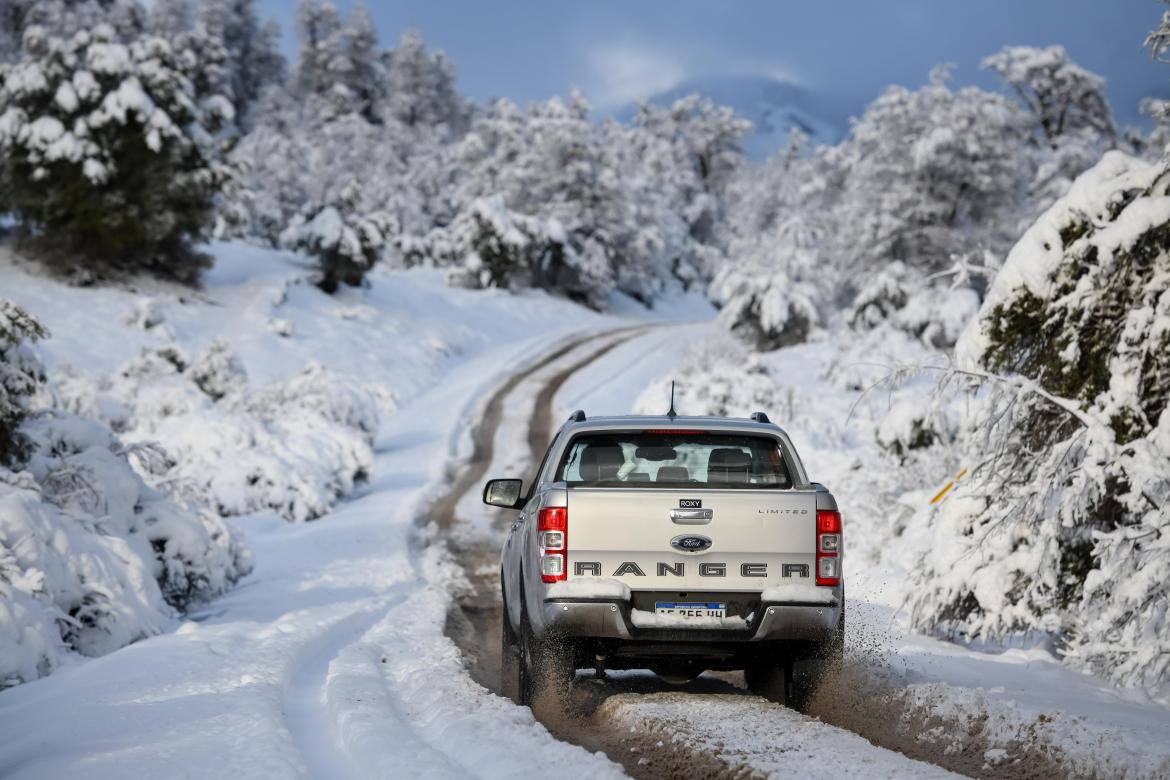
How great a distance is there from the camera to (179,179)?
108 feet

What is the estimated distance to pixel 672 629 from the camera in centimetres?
598

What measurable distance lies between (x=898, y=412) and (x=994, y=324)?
6601 millimetres

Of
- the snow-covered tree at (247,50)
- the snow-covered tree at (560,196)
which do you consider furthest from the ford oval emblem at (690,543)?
the snow-covered tree at (247,50)

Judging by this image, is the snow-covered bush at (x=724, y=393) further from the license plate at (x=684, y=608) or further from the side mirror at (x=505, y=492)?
the license plate at (x=684, y=608)

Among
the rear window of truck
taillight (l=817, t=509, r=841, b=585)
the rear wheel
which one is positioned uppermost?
the rear window of truck

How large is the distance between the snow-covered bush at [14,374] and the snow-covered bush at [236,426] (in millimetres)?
2370

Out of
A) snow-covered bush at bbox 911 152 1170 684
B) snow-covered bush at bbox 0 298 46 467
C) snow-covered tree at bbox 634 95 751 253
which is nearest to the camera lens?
snow-covered bush at bbox 911 152 1170 684

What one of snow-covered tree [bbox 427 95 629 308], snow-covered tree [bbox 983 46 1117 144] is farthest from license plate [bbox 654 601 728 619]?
snow-covered tree [bbox 427 95 629 308]

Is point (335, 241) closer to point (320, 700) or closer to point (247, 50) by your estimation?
point (320, 700)

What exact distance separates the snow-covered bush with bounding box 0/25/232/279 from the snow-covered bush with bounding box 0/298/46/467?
2474 centimetres

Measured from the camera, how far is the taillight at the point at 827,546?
6070 mm

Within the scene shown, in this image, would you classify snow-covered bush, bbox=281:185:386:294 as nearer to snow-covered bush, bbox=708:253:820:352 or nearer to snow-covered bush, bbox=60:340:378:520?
snow-covered bush, bbox=708:253:820:352

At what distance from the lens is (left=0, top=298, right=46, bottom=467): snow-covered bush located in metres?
8.73

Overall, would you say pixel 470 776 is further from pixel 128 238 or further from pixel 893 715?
pixel 128 238
